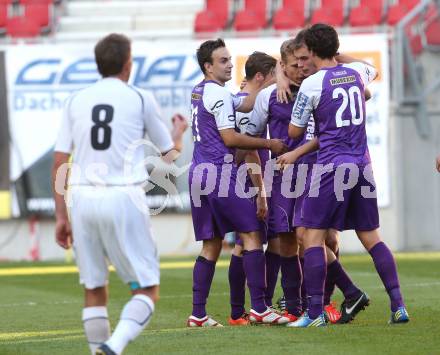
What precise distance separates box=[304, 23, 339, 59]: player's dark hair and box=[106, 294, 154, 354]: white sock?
2680 millimetres

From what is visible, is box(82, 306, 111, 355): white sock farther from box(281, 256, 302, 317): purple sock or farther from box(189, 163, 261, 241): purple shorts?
box(281, 256, 302, 317): purple sock

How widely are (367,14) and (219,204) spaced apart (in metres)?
13.7

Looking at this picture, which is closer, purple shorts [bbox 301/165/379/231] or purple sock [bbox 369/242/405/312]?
purple shorts [bbox 301/165/379/231]

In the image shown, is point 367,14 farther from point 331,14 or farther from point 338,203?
point 338,203

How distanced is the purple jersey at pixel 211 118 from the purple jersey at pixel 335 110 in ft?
2.12

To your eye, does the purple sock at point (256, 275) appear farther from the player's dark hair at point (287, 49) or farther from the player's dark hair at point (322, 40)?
the player's dark hair at point (322, 40)

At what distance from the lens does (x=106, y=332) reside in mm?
6715

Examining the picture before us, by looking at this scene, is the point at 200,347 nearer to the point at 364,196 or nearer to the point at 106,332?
the point at 106,332

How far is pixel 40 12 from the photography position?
23078 millimetres

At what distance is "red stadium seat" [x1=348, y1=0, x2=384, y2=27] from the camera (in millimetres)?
21891

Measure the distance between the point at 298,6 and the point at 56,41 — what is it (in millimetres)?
4715

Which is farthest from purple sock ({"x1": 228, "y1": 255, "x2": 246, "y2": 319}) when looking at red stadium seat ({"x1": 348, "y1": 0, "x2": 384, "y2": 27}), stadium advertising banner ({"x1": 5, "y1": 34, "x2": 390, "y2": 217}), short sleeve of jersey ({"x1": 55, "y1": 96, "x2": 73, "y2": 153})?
red stadium seat ({"x1": 348, "y1": 0, "x2": 384, "y2": 27})

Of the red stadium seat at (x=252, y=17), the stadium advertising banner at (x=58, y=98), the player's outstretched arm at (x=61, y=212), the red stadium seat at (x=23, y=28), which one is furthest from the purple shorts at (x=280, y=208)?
the red stadium seat at (x=23, y=28)

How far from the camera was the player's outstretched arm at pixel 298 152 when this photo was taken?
855cm
